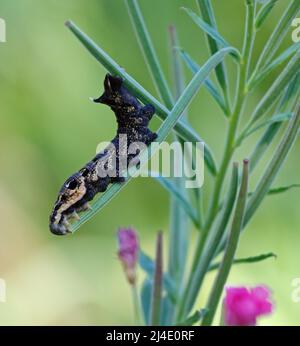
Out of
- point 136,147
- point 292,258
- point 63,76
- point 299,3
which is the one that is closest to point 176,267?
point 136,147

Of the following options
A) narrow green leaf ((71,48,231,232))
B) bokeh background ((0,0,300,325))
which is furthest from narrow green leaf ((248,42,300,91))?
bokeh background ((0,0,300,325))

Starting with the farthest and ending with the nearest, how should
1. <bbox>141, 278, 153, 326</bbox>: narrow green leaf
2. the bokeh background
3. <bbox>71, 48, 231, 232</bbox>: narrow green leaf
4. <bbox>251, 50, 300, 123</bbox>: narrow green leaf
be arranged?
the bokeh background, <bbox>141, 278, 153, 326</bbox>: narrow green leaf, <bbox>251, 50, 300, 123</bbox>: narrow green leaf, <bbox>71, 48, 231, 232</bbox>: narrow green leaf

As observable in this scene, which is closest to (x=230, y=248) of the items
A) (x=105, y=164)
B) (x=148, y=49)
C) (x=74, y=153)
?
(x=105, y=164)

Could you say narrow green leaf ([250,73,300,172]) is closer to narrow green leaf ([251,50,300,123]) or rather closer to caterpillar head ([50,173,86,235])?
narrow green leaf ([251,50,300,123])

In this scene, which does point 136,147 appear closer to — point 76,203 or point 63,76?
point 76,203

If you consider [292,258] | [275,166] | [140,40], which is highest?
[140,40]

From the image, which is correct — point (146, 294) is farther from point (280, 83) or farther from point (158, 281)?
point (280, 83)

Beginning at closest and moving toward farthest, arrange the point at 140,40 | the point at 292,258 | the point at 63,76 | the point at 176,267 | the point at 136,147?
the point at 136,147 < the point at 140,40 < the point at 176,267 < the point at 292,258 < the point at 63,76
